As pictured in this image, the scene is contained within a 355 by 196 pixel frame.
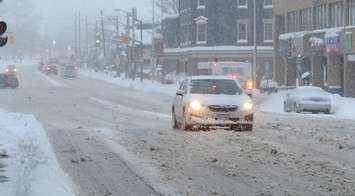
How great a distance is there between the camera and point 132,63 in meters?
95.3

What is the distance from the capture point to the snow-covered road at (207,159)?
40.8 feet

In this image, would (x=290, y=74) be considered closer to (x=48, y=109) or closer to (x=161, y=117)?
(x=48, y=109)

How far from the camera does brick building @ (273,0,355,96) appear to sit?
50.6 m

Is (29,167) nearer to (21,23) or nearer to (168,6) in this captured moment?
(168,6)

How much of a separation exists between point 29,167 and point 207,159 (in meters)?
3.42

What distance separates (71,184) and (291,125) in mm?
13977

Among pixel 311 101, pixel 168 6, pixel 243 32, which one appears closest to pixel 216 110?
pixel 311 101

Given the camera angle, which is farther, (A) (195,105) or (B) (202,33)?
(B) (202,33)

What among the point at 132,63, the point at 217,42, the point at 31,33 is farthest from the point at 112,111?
the point at 31,33

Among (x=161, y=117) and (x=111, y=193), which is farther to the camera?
(x=161, y=117)

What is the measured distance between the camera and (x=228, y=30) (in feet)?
277

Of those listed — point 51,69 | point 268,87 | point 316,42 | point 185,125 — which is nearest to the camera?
point 185,125

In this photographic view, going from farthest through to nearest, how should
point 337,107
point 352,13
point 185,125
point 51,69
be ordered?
point 51,69
point 352,13
point 337,107
point 185,125

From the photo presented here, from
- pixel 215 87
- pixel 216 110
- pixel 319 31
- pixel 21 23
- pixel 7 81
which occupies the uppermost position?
pixel 21 23
